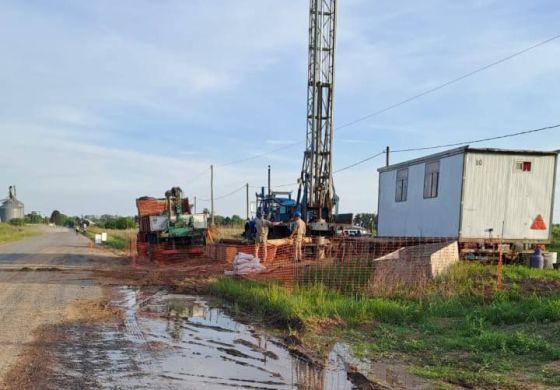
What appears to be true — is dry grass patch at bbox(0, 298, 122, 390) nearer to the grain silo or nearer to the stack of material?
the stack of material

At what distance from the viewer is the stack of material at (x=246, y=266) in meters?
15.0

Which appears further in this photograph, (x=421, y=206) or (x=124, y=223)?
(x=124, y=223)

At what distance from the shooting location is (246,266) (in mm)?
15219

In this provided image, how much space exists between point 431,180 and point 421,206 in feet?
3.69

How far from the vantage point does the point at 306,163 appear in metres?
25.7

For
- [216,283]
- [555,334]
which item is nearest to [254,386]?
[555,334]

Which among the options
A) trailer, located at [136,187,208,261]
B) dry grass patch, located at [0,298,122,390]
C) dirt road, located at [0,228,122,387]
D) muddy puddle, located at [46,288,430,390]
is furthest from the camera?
trailer, located at [136,187,208,261]

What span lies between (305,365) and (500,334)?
3081mm

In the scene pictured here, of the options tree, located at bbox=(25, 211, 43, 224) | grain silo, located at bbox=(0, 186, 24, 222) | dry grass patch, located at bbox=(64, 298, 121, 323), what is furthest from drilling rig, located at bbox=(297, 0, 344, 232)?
tree, located at bbox=(25, 211, 43, 224)

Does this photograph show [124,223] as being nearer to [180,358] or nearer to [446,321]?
[446,321]

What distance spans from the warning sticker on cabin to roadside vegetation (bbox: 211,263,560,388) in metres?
3.37

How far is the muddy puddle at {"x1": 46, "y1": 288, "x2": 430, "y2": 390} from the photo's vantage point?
638cm

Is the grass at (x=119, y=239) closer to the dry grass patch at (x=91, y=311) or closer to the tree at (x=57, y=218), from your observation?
the dry grass patch at (x=91, y=311)

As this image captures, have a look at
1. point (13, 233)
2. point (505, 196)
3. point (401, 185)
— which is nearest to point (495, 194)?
point (505, 196)
